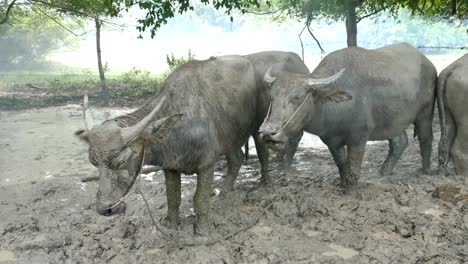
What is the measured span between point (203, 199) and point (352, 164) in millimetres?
1785

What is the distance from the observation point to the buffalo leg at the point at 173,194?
4234 millimetres

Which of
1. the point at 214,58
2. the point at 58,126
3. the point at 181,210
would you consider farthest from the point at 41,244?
the point at 58,126

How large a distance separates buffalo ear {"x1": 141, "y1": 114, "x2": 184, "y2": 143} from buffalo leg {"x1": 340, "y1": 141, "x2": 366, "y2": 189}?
223 cm

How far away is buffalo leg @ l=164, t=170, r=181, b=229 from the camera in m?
4.23

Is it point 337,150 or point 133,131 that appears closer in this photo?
point 133,131

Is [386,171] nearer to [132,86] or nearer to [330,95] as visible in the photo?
[330,95]

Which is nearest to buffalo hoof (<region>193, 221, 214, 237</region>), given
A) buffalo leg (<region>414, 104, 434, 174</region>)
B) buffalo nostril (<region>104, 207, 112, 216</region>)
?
buffalo nostril (<region>104, 207, 112, 216</region>)

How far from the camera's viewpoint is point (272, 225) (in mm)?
4434

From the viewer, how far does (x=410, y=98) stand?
512 centimetres

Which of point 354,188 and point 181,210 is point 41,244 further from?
point 354,188

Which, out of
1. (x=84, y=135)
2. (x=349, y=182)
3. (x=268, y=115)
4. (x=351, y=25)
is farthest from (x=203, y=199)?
(x=351, y=25)

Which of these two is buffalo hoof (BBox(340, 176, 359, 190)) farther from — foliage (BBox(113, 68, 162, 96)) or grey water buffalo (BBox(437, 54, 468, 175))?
foliage (BBox(113, 68, 162, 96))

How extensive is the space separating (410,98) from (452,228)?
5.46 feet

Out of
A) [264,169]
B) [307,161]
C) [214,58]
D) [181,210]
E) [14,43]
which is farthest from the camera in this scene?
[14,43]
